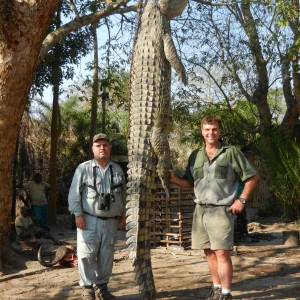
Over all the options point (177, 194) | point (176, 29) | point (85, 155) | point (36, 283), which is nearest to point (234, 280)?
point (36, 283)

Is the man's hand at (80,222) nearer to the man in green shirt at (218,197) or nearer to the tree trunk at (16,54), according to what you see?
the man in green shirt at (218,197)

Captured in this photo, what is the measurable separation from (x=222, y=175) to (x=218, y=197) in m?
0.20

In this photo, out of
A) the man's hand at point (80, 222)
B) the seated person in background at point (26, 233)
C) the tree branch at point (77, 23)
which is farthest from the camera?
the tree branch at point (77, 23)

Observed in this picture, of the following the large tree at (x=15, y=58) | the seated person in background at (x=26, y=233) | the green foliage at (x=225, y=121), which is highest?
the green foliage at (x=225, y=121)

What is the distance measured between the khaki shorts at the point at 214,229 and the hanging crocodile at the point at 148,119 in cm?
44

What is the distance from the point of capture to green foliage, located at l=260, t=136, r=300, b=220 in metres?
12.2

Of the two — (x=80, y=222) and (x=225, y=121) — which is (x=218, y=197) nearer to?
(x=80, y=222)

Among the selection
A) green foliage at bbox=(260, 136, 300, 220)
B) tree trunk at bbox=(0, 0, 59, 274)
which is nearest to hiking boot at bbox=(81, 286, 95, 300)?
tree trunk at bbox=(0, 0, 59, 274)

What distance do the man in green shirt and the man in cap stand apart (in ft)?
2.27

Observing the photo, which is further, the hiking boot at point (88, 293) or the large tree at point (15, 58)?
the large tree at point (15, 58)

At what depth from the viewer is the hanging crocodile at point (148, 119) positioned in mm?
4484

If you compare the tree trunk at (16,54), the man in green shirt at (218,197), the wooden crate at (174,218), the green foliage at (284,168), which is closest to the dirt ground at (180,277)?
the wooden crate at (174,218)

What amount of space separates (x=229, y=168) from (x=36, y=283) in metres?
3.09

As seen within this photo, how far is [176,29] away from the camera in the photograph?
43.8 ft
